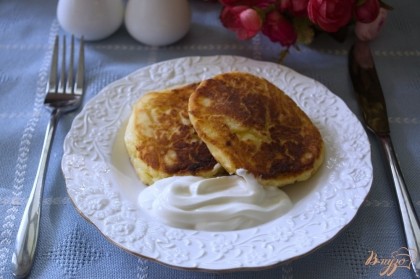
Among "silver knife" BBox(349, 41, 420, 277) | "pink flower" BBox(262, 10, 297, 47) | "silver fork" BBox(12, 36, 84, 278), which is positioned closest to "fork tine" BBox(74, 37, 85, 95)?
"silver fork" BBox(12, 36, 84, 278)

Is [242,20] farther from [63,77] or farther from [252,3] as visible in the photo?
[63,77]

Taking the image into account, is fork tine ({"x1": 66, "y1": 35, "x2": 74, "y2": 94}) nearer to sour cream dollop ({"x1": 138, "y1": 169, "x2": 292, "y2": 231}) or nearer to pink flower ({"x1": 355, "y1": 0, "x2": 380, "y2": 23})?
sour cream dollop ({"x1": 138, "y1": 169, "x2": 292, "y2": 231})

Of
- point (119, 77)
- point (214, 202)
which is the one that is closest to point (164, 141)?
point (214, 202)

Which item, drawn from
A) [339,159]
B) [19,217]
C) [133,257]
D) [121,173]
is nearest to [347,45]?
[339,159]

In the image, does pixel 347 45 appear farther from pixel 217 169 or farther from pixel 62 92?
pixel 62 92

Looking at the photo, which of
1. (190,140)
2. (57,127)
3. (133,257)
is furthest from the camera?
(57,127)

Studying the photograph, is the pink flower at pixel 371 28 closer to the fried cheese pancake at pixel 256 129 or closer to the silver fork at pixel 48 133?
the fried cheese pancake at pixel 256 129

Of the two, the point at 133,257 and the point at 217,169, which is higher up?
the point at 217,169
